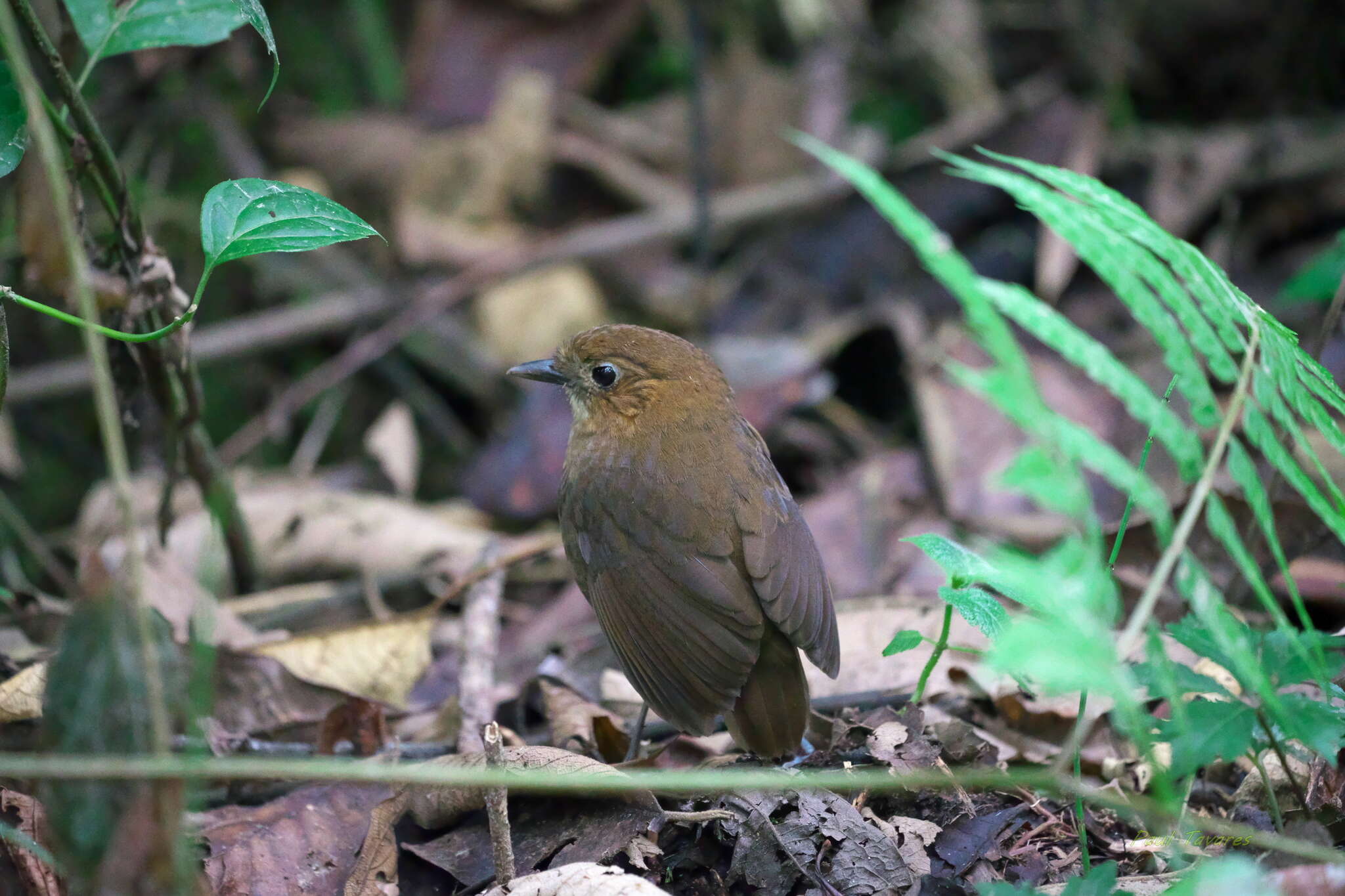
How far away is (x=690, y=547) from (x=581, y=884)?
1024 millimetres

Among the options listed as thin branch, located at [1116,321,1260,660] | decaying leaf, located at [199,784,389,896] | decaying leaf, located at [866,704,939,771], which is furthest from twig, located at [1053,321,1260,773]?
decaying leaf, located at [199,784,389,896]

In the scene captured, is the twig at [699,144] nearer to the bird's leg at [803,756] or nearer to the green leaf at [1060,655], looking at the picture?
the bird's leg at [803,756]

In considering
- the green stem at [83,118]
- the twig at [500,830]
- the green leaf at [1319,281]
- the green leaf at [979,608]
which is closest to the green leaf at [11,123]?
the green stem at [83,118]

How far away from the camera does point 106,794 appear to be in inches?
58.7

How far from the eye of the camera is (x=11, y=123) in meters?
2.16

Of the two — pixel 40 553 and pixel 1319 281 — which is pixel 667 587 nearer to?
pixel 40 553

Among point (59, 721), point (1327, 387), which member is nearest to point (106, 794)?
Answer: point (59, 721)

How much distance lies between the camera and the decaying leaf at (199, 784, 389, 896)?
241 cm

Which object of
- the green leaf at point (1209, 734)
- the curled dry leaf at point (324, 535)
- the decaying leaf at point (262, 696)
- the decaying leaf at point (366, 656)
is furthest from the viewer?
the curled dry leaf at point (324, 535)

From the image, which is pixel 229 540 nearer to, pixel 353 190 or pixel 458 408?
pixel 458 408

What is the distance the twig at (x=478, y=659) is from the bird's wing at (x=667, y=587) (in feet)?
1.24

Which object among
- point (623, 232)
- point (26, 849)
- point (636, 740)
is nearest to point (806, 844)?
point (636, 740)

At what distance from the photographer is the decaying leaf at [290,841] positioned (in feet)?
7.92

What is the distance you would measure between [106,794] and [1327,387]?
1938mm
